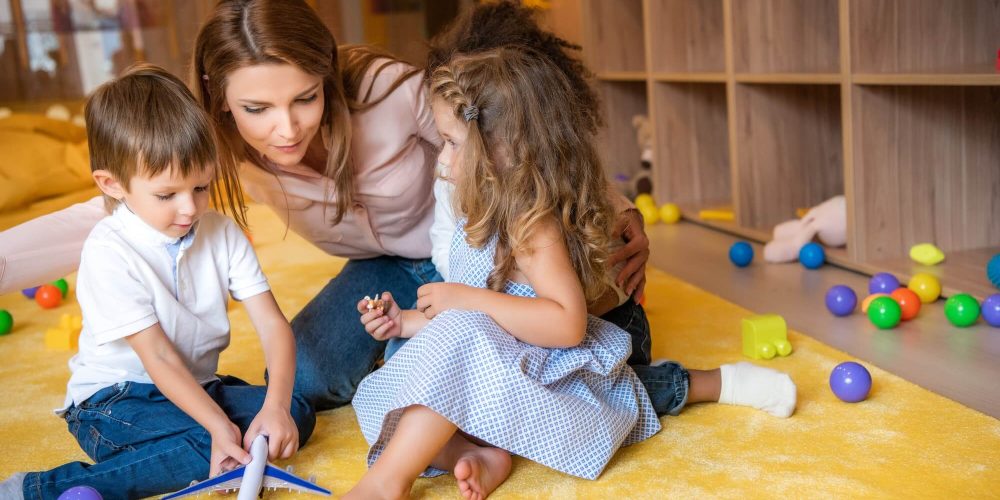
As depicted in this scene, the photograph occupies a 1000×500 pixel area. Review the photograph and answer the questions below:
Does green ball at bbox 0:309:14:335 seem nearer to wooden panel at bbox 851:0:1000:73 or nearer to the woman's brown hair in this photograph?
the woman's brown hair

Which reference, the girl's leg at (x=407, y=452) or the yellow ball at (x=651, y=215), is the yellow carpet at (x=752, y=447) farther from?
the yellow ball at (x=651, y=215)

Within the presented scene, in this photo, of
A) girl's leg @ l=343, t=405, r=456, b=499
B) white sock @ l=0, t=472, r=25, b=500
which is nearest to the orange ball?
girl's leg @ l=343, t=405, r=456, b=499

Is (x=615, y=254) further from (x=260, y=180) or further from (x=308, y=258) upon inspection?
(x=308, y=258)

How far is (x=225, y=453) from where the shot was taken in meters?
1.15

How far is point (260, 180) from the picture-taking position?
1524mm

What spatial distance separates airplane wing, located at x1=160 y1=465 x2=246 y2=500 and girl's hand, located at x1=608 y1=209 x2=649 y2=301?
2.04 ft

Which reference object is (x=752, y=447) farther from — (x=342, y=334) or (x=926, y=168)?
(x=926, y=168)

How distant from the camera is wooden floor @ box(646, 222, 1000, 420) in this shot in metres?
1.42

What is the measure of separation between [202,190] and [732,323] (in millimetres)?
1012

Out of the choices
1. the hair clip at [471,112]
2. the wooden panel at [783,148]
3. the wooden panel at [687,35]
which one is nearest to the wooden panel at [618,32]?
the wooden panel at [687,35]

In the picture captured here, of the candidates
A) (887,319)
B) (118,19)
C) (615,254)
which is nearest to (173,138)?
(615,254)

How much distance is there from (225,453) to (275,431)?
0.07 m

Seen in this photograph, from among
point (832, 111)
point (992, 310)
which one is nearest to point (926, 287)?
point (992, 310)

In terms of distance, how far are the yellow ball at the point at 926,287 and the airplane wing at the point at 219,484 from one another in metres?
1.29
